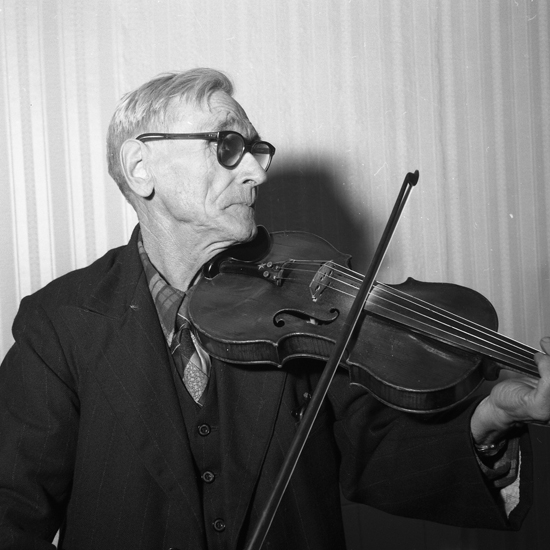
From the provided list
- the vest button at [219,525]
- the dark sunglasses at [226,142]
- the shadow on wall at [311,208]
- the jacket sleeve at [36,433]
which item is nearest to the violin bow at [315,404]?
the vest button at [219,525]

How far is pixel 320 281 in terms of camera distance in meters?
1.27

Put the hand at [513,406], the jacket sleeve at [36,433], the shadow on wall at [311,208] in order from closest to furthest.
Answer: the hand at [513,406], the jacket sleeve at [36,433], the shadow on wall at [311,208]

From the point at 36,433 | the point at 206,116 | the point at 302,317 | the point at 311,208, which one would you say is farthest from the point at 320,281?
the point at 311,208

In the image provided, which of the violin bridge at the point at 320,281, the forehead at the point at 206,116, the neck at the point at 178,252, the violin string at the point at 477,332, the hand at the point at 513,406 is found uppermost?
the forehead at the point at 206,116

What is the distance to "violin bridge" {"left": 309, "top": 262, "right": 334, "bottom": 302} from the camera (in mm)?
1244

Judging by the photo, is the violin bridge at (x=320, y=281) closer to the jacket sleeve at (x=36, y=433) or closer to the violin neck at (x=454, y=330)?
the violin neck at (x=454, y=330)

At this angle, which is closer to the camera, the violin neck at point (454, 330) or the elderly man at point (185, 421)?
the violin neck at point (454, 330)

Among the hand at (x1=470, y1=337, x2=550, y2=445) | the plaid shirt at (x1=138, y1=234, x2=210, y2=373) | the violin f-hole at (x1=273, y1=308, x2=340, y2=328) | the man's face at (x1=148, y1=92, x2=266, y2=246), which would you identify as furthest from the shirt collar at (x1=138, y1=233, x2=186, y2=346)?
the hand at (x1=470, y1=337, x2=550, y2=445)

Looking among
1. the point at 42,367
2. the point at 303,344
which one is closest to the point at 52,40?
the point at 42,367

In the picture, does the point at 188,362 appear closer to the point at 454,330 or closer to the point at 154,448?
the point at 154,448

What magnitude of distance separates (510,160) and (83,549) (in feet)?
5.08

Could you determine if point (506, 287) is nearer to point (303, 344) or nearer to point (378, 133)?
point (378, 133)

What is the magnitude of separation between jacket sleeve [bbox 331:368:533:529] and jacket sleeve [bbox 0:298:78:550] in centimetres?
49

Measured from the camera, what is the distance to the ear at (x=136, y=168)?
134 centimetres
